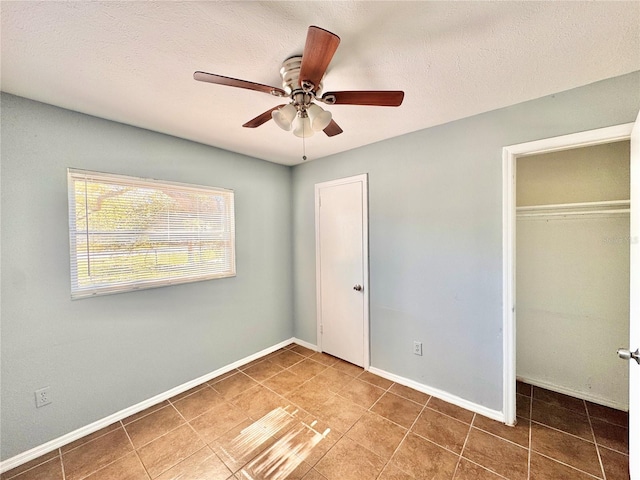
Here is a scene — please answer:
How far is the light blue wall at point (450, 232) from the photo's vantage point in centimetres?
176

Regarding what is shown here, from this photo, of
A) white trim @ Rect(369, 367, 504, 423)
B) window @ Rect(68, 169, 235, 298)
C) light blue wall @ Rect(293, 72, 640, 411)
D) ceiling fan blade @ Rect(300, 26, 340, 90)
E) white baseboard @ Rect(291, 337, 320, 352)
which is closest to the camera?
ceiling fan blade @ Rect(300, 26, 340, 90)

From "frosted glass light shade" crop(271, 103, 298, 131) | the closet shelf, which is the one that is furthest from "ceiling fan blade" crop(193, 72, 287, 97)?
the closet shelf

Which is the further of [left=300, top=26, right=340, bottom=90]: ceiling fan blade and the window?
the window

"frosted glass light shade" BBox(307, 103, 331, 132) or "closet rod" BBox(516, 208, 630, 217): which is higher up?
"frosted glass light shade" BBox(307, 103, 331, 132)

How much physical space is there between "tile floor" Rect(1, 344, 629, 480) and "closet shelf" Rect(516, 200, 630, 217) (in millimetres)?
1611

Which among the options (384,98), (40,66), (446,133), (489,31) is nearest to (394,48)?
(384,98)

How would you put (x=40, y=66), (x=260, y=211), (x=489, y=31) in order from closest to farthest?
(x=489, y=31) → (x=40, y=66) → (x=260, y=211)

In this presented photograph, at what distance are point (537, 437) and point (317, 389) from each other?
1692 mm

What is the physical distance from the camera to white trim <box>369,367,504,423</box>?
1.97 m

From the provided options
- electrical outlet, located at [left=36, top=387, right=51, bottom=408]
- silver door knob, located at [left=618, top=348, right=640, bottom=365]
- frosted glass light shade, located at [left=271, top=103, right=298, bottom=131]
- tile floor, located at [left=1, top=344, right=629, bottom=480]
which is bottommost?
tile floor, located at [left=1, top=344, right=629, bottom=480]

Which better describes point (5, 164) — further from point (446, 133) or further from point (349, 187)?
point (446, 133)

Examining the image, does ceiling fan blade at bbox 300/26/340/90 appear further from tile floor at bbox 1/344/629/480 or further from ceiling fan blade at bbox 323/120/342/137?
tile floor at bbox 1/344/629/480

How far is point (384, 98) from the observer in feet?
4.21

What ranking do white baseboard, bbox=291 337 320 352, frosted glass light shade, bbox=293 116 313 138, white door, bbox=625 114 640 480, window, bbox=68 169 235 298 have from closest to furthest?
1. white door, bbox=625 114 640 480
2. frosted glass light shade, bbox=293 116 313 138
3. window, bbox=68 169 235 298
4. white baseboard, bbox=291 337 320 352
